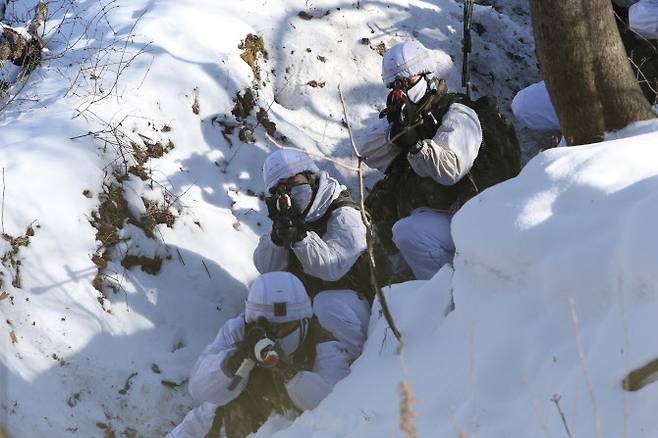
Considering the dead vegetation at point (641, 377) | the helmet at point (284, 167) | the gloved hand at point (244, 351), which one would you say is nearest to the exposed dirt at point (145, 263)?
the helmet at point (284, 167)

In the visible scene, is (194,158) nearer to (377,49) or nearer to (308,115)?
(308,115)

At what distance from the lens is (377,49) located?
8211 millimetres

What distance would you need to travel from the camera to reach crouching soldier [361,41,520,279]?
225 inches

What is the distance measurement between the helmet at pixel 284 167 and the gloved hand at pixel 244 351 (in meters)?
1.18

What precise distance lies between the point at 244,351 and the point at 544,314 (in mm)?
1698

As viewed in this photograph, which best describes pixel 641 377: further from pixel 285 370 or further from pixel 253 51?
pixel 253 51

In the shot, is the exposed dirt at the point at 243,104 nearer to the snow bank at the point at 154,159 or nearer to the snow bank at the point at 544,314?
the snow bank at the point at 154,159

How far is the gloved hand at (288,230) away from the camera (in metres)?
5.36

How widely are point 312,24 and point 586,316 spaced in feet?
17.2

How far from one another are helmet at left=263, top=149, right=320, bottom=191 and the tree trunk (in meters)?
1.47

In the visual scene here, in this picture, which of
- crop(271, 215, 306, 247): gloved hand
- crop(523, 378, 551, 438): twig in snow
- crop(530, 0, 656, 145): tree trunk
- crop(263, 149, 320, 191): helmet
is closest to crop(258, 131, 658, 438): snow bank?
crop(523, 378, 551, 438): twig in snow

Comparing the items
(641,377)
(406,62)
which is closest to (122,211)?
(406,62)

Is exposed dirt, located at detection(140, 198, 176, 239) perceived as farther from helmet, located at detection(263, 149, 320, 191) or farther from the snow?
helmet, located at detection(263, 149, 320, 191)

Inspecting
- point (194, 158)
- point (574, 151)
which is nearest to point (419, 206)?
point (194, 158)
